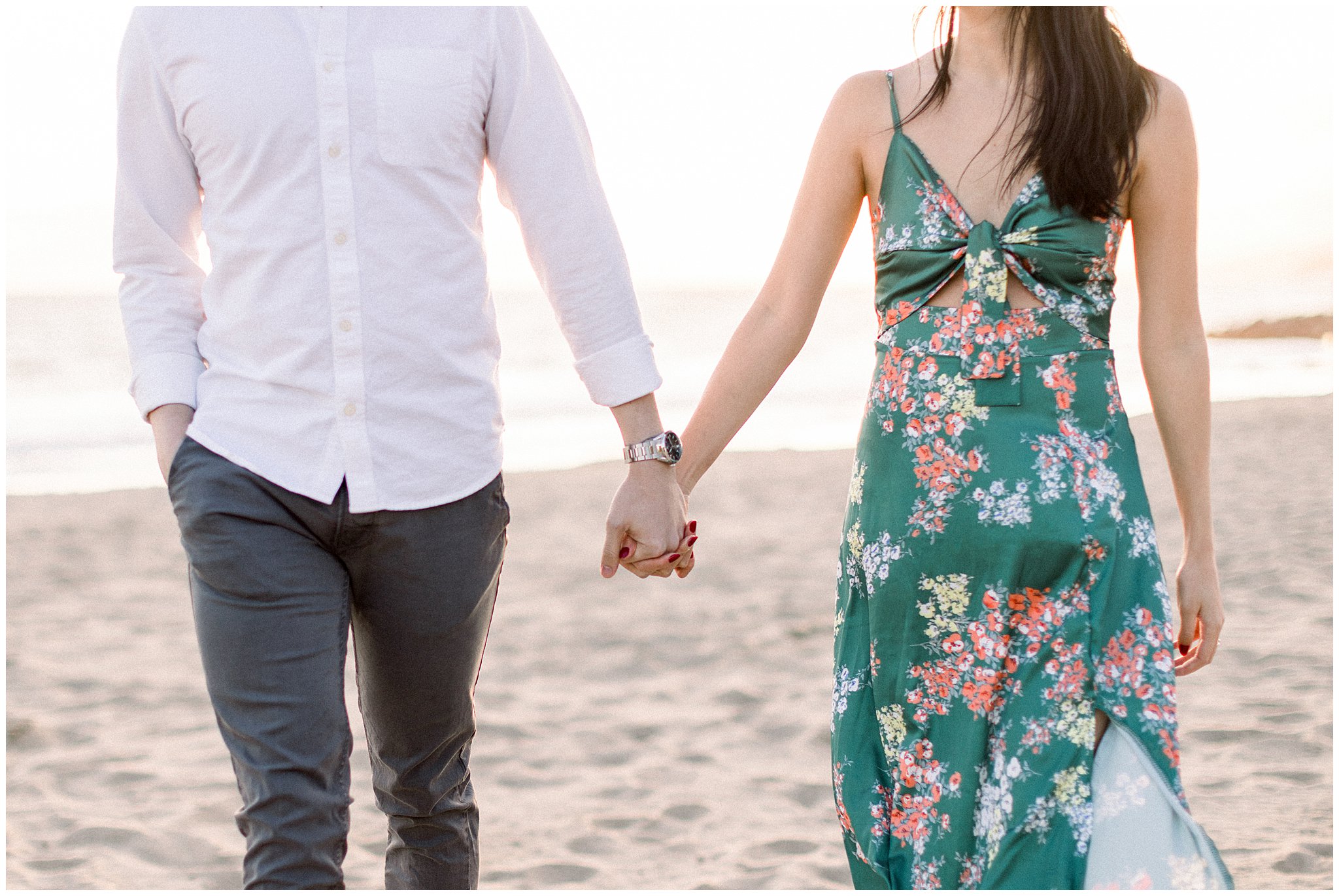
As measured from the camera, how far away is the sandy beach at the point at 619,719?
383cm

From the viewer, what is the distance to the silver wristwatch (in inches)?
94.7

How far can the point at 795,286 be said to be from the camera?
2.44 meters

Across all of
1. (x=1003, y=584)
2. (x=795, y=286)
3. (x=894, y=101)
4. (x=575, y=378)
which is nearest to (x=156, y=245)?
(x=795, y=286)

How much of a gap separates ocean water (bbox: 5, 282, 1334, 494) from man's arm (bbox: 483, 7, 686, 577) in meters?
8.04

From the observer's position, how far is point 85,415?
47.8ft

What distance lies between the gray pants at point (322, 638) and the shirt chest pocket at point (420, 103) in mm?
596

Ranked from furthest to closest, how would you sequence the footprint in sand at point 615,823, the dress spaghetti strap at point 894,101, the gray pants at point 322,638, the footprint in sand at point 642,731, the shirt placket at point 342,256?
the footprint in sand at point 642,731 → the footprint in sand at point 615,823 → the dress spaghetti strap at point 894,101 → the shirt placket at point 342,256 → the gray pants at point 322,638

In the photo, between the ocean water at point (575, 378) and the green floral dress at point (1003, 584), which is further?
the ocean water at point (575, 378)

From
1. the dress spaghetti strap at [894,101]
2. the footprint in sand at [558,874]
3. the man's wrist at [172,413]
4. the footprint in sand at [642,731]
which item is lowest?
the footprint in sand at [558,874]

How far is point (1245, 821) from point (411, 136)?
331 centimetres

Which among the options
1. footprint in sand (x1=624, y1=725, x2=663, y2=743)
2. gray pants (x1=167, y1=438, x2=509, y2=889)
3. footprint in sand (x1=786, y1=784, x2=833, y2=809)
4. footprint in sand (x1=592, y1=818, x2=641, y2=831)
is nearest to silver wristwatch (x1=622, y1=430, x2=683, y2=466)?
gray pants (x1=167, y1=438, x2=509, y2=889)

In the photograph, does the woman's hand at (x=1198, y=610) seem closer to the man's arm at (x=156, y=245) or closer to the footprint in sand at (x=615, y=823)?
the man's arm at (x=156, y=245)

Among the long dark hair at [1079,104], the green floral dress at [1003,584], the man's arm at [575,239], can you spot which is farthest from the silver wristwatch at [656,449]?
the long dark hair at [1079,104]

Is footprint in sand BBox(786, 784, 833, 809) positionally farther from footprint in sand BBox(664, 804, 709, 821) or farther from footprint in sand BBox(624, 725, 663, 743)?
footprint in sand BBox(624, 725, 663, 743)
